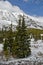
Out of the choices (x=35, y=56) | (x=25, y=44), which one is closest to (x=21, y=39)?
(x=25, y=44)

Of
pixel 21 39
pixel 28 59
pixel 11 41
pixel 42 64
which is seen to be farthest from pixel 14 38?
pixel 42 64

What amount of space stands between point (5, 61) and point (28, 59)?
530 centimetres

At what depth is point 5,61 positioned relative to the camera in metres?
54.9

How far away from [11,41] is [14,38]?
9.32 ft

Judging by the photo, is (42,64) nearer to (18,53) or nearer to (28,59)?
(28,59)

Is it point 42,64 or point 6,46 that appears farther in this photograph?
point 6,46

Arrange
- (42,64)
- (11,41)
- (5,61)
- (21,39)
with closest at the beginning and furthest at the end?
(42,64) → (5,61) → (21,39) → (11,41)

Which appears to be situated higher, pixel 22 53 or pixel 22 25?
pixel 22 25

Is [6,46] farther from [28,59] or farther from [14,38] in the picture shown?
[28,59]

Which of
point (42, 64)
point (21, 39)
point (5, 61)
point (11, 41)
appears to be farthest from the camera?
point (11, 41)

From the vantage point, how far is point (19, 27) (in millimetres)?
57969

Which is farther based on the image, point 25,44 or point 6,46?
point 6,46

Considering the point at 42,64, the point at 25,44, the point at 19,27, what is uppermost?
the point at 19,27

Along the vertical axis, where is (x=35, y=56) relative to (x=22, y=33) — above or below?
below
